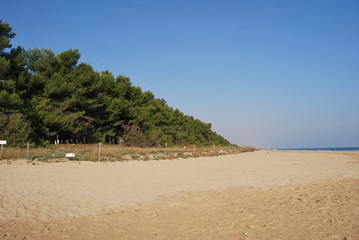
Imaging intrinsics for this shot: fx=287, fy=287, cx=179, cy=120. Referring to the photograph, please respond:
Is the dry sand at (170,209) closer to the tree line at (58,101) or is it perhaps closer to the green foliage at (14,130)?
the green foliage at (14,130)

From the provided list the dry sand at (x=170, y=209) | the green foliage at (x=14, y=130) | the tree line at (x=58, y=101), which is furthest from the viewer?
the tree line at (x=58, y=101)

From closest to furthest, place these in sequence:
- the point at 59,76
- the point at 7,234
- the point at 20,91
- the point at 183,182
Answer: the point at 7,234 < the point at 183,182 < the point at 20,91 < the point at 59,76

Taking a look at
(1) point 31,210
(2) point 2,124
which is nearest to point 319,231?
(1) point 31,210

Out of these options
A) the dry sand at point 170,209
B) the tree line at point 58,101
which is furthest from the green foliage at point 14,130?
the dry sand at point 170,209

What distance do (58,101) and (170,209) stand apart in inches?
968

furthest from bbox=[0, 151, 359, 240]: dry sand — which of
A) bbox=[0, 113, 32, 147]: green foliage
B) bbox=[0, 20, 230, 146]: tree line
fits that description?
bbox=[0, 20, 230, 146]: tree line

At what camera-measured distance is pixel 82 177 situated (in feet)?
37.7

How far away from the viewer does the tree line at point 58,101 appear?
22.6 meters

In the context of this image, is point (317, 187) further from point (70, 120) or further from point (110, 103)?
point (110, 103)

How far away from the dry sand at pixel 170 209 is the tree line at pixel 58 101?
13145 mm

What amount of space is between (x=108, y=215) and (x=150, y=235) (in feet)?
5.14

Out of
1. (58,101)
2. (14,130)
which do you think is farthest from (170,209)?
(58,101)

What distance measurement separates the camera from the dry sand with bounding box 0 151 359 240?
16.3 feet

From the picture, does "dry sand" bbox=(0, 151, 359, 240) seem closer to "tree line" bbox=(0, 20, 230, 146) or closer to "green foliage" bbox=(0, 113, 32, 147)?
"green foliage" bbox=(0, 113, 32, 147)
